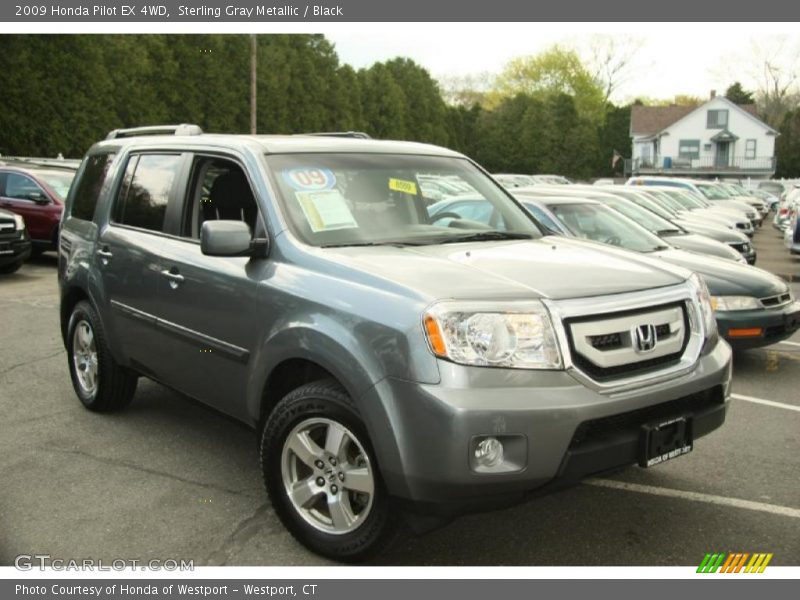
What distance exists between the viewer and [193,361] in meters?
4.45

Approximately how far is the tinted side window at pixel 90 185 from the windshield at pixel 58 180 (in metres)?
9.06

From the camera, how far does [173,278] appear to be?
4551mm

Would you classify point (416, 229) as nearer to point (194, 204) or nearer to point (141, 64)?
point (194, 204)

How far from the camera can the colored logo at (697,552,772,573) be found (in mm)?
3521

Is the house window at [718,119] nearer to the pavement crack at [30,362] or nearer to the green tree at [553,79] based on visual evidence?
the green tree at [553,79]

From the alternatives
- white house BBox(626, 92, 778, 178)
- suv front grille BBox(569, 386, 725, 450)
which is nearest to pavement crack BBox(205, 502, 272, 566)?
suv front grille BBox(569, 386, 725, 450)

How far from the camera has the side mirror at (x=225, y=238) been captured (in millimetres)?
3803

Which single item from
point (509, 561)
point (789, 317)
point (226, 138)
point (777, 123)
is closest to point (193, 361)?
point (226, 138)

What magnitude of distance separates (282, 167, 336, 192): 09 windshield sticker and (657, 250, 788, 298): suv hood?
13.0 ft

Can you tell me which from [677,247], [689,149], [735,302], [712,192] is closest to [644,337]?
[735,302]

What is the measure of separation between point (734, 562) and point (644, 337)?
1064 millimetres

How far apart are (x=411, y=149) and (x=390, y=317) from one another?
1.86 meters

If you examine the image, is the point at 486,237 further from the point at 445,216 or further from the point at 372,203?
the point at 372,203

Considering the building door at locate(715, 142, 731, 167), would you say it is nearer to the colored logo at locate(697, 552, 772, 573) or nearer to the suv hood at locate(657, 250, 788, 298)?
the suv hood at locate(657, 250, 788, 298)
